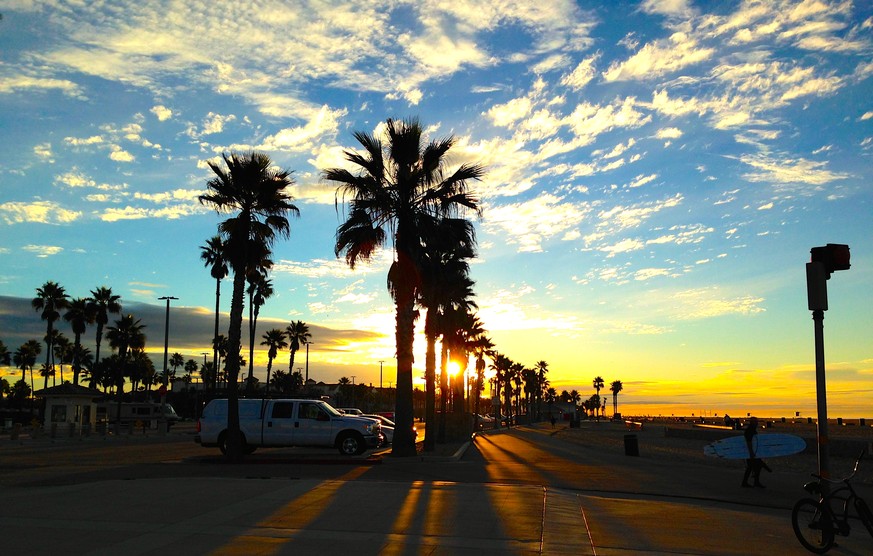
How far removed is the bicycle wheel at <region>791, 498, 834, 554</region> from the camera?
9.39 metres

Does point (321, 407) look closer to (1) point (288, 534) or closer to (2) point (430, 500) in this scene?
(2) point (430, 500)

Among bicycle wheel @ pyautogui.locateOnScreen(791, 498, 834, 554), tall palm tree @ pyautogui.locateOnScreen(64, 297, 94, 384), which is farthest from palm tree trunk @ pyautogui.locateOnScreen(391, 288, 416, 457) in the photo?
tall palm tree @ pyautogui.locateOnScreen(64, 297, 94, 384)

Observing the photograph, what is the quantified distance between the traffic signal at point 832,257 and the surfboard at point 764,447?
8.69 meters

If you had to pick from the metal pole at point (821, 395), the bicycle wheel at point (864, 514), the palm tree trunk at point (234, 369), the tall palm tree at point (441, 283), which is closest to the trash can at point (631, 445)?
the tall palm tree at point (441, 283)

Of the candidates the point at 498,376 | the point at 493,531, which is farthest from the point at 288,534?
the point at 498,376

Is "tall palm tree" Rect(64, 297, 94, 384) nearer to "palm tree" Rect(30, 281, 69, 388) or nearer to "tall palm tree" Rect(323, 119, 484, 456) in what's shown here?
"palm tree" Rect(30, 281, 69, 388)

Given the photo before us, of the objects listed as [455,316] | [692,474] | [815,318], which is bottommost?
[692,474]

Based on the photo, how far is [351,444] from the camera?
83.3ft

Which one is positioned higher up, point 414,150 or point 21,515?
point 414,150

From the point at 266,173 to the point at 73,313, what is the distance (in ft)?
175

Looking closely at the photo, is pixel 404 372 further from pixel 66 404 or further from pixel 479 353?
pixel 479 353

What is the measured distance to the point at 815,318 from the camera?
1082cm

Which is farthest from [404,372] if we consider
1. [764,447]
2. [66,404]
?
[66,404]

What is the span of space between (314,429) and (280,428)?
3.81 feet
